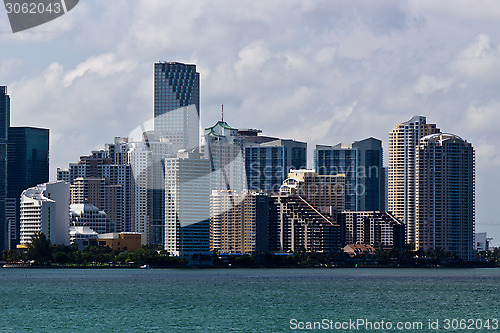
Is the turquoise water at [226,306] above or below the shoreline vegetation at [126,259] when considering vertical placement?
below

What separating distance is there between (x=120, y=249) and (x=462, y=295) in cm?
11368

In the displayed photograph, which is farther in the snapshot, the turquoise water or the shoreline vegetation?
the shoreline vegetation

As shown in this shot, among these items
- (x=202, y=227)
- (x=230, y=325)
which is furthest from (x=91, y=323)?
(x=202, y=227)

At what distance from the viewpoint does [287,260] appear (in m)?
193

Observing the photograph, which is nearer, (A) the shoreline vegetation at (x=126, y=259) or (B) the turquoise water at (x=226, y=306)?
(B) the turquoise water at (x=226, y=306)

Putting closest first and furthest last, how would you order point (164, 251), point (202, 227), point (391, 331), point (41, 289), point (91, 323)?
point (391, 331) → point (91, 323) → point (41, 289) → point (164, 251) → point (202, 227)

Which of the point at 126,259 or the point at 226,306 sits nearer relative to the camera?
the point at 226,306

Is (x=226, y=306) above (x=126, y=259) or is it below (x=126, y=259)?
below

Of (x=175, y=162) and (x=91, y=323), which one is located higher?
(x=175, y=162)

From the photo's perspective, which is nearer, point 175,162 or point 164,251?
point 164,251

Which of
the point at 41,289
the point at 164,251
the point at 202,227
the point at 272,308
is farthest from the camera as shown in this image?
the point at 202,227

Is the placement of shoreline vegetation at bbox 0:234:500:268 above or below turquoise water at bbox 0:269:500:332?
above

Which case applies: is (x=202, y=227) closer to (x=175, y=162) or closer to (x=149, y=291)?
(x=175, y=162)

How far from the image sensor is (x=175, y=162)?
199250mm
